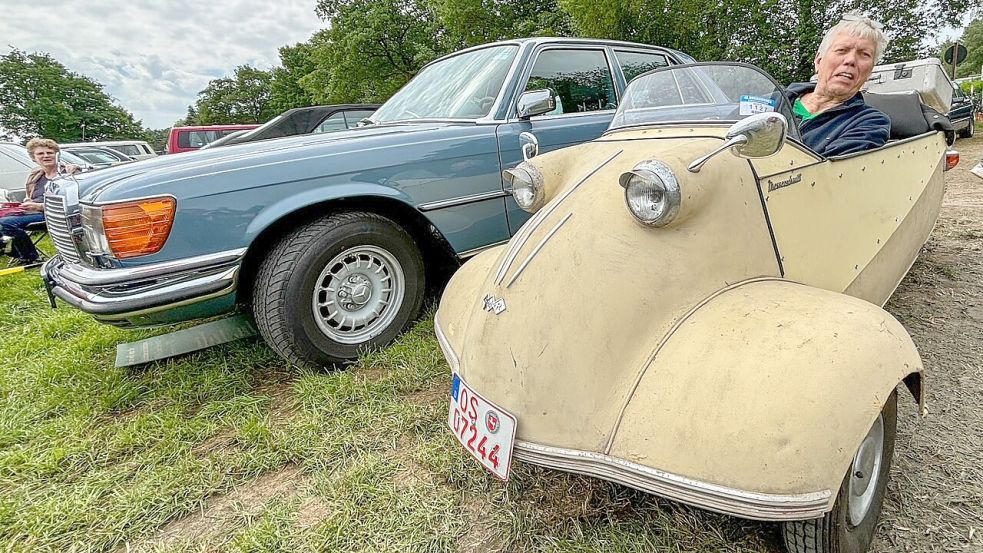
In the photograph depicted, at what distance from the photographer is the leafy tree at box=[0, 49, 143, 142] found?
134 feet

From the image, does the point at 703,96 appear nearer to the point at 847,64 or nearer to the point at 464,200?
the point at 847,64

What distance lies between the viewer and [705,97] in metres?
2.06

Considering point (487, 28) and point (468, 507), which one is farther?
point (487, 28)

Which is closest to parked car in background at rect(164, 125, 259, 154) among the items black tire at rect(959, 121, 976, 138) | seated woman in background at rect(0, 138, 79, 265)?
seated woman in background at rect(0, 138, 79, 265)

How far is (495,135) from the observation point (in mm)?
3170

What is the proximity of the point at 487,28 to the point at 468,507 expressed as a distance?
19327mm

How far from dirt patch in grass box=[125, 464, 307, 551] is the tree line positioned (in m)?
14.3

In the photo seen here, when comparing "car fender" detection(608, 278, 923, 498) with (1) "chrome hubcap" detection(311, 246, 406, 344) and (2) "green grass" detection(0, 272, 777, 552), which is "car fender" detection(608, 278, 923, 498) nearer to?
(2) "green grass" detection(0, 272, 777, 552)

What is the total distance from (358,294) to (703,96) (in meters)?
2.09

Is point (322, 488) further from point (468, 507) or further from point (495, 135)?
point (495, 135)

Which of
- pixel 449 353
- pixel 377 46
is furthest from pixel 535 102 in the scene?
pixel 377 46

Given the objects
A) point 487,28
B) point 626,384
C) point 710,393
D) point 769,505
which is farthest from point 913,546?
point 487,28

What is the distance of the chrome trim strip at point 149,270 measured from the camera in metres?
2.34

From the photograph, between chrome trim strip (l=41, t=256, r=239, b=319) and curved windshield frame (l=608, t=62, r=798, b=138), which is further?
chrome trim strip (l=41, t=256, r=239, b=319)
